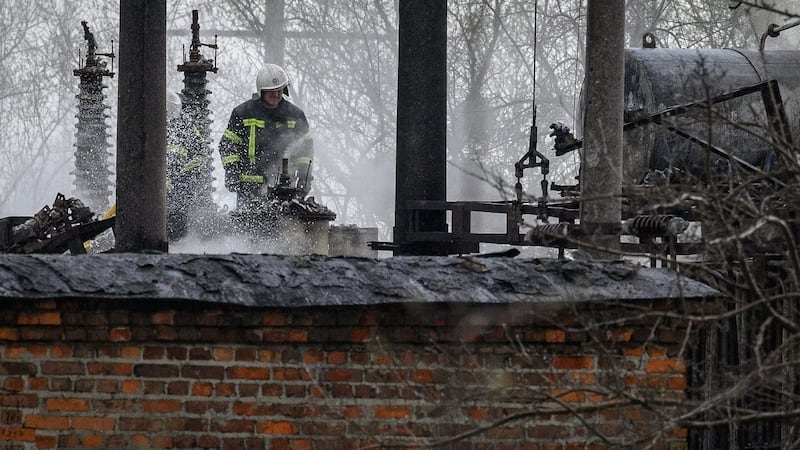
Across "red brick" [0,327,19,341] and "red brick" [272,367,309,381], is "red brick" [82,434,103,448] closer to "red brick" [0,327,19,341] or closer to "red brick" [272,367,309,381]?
"red brick" [0,327,19,341]

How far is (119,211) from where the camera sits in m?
10.5

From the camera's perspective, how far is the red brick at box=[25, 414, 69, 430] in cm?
561

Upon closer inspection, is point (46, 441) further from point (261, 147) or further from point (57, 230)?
point (261, 147)

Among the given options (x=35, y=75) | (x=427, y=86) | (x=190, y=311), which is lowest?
(x=190, y=311)

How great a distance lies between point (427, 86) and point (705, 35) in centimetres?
1737

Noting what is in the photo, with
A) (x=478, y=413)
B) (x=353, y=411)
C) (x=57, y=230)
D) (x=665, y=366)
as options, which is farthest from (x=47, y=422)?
(x=57, y=230)

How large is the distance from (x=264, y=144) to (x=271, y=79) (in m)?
0.89

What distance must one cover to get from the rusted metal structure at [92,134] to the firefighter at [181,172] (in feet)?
6.38

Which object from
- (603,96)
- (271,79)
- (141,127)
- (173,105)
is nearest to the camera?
(603,96)

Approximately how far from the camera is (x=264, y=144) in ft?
53.2

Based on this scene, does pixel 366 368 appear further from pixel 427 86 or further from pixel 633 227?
pixel 427 86

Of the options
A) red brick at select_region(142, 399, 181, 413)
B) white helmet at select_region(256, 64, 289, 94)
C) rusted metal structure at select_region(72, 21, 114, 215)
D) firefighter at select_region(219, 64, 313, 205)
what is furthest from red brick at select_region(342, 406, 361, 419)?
rusted metal structure at select_region(72, 21, 114, 215)

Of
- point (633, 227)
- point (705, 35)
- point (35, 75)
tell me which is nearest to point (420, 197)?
point (633, 227)

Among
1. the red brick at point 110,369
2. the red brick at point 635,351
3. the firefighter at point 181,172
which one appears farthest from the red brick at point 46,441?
the firefighter at point 181,172
